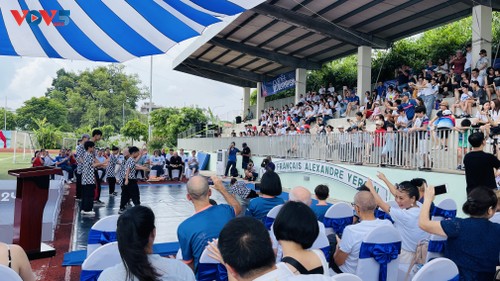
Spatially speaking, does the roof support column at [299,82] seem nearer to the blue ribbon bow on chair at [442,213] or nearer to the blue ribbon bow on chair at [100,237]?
the blue ribbon bow on chair at [442,213]

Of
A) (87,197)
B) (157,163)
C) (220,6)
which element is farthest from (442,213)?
(157,163)

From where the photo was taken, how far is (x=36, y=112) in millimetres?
51062

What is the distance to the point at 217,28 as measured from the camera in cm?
1936

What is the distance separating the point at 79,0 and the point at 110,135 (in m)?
43.0

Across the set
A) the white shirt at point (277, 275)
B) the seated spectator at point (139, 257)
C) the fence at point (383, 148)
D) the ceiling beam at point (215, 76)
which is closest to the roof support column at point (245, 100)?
the ceiling beam at point (215, 76)

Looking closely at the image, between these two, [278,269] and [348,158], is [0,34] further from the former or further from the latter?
[348,158]

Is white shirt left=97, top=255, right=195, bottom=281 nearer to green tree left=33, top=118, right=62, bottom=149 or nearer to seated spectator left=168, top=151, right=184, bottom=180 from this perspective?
seated spectator left=168, top=151, right=184, bottom=180

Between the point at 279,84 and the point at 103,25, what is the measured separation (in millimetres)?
21238

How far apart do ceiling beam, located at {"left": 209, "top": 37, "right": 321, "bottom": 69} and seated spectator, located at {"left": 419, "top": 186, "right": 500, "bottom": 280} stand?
64.3 feet

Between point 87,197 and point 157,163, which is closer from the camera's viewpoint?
point 87,197

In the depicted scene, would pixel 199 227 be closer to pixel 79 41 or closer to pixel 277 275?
pixel 277 275

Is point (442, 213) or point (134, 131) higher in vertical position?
point (134, 131)

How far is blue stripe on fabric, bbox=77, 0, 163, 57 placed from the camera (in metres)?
4.18

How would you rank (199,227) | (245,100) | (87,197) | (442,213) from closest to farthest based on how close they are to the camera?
(199,227), (442,213), (87,197), (245,100)
